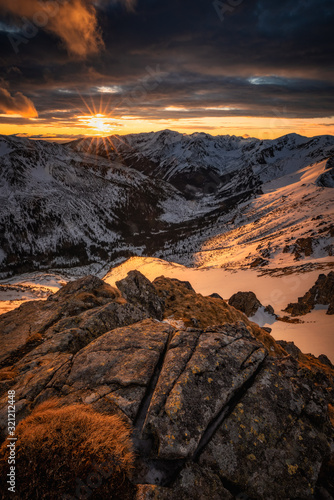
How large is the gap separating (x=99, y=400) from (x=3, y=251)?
20832 centimetres

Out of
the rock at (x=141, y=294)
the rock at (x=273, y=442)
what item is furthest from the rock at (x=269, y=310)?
the rock at (x=273, y=442)

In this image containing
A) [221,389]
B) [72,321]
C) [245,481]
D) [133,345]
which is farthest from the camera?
[72,321]

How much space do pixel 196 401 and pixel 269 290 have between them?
122 ft

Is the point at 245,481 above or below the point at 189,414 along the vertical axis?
below

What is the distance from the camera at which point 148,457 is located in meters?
5.11

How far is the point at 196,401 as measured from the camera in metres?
5.80

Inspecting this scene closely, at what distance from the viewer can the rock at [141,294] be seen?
14.6 metres

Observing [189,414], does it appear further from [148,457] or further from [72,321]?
[72,321]

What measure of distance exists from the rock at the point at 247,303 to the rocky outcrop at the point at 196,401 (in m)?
22.3

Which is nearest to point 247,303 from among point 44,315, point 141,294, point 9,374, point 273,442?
point 141,294

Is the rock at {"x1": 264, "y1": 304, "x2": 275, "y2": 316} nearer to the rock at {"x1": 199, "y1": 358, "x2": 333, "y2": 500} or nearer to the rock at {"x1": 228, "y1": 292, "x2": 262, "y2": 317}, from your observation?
the rock at {"x1": 228, "y1": 292, "x2": 262, "y2": 317}

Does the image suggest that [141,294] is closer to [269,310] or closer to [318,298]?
[269,310]

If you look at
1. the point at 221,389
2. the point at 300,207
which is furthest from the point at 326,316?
the point at 300,207

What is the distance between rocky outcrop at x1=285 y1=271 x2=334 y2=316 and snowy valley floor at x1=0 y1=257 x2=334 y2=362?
0.96m
